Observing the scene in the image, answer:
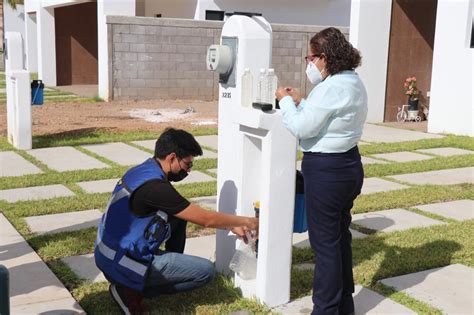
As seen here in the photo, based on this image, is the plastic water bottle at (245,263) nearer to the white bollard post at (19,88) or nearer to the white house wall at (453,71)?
the white bollard post at (19,88)

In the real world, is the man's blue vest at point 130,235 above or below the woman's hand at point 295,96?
below

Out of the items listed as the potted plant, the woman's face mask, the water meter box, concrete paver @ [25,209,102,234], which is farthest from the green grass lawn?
the potted plant

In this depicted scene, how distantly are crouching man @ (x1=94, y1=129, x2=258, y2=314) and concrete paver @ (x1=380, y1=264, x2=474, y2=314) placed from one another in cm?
135

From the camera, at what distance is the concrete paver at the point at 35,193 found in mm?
6387

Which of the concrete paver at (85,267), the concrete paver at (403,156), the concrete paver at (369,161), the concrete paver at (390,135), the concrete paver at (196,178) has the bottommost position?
the concrete paver at (85,267)

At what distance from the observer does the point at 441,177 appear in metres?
7.75

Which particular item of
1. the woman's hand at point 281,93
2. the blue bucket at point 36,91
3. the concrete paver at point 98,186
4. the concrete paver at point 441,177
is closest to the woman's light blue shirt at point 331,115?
the woman's hand at point 281,93

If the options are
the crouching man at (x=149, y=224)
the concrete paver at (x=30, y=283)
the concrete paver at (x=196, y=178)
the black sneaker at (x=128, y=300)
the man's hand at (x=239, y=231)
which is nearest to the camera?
the crouching man at (x=149, y=224)

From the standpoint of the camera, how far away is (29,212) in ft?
19.0

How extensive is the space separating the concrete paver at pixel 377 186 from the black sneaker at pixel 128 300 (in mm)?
3897

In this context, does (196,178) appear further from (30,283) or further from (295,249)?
(30,283)

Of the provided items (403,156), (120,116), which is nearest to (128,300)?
(403,156)

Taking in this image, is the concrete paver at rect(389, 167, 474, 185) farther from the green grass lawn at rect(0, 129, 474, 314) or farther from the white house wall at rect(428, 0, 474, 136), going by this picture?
the white house wall at rect(428, 0, 474, 136)

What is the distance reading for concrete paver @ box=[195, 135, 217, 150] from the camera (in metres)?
9.73
